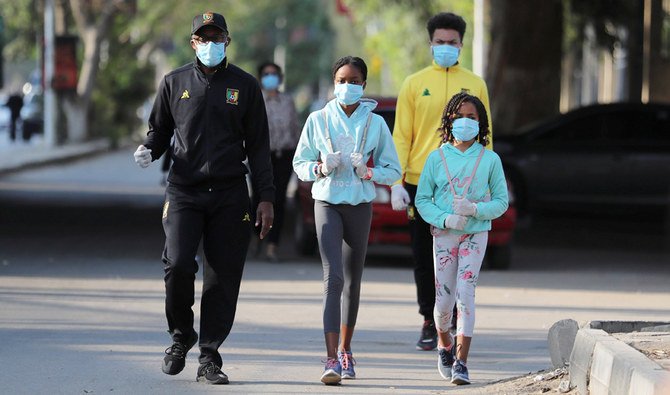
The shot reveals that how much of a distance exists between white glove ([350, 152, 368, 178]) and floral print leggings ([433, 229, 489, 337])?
532mm

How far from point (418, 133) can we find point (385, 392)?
77.7 inches

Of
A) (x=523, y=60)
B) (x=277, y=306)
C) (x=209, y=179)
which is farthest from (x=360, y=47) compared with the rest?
(x=209, y=179)

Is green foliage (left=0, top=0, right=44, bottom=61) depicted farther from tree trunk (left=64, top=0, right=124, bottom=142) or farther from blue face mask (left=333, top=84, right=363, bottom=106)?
blue face mask (left=333, top=84, right=363, bottom=106)

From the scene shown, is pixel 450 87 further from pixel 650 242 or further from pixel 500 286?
pixel 650 242

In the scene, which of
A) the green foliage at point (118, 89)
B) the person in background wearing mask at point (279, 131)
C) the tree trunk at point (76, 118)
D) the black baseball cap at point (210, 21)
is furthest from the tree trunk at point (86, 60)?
the black baseball cap at point (210, 21)

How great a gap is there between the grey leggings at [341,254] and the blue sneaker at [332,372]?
0.59ft

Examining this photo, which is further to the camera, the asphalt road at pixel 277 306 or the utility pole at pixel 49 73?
the utility pole at pixel 49 73

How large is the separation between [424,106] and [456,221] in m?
1.34

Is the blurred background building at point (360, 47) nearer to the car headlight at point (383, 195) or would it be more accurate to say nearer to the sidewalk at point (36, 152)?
the sidewalk at point (36, 152)

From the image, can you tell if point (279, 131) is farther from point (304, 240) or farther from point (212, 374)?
point (212, 374)

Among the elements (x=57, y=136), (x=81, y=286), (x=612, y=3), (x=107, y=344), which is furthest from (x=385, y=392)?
(x=57, y=136)

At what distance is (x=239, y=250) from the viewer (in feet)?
26.6

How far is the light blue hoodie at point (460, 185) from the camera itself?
8.19 metres

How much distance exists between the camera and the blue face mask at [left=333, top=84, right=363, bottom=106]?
8211 millimetres
